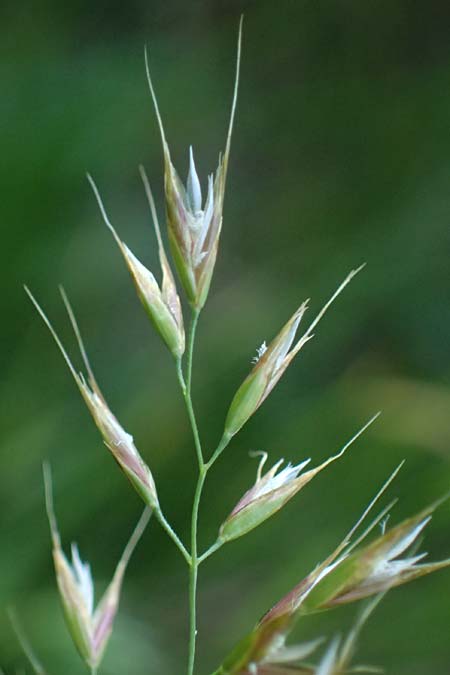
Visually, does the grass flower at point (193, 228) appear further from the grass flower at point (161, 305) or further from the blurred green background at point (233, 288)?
the blurred green background at point (233, 288)

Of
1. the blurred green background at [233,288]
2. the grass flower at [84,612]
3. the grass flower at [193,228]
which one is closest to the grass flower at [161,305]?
the grass flower at [193,228]

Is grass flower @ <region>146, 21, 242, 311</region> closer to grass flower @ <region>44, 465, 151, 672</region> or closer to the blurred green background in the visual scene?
grass flower @ <region>44, 465, 151, 672</region>

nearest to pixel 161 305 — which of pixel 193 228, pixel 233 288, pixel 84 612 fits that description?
A: pixel 193 228

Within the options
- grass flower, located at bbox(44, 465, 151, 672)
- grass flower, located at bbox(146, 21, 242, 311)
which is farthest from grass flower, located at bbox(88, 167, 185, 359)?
grass flower, located at bbox(44, 465, 151, 672)

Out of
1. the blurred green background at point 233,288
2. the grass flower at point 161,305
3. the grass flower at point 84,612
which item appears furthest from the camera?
the blurred green background at point 233,288

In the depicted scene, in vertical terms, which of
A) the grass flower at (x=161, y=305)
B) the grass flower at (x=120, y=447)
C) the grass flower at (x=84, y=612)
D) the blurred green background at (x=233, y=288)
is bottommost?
the blurred green background at (x=233, y=288)

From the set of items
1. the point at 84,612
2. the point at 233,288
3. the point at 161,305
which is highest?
the point at 161,305

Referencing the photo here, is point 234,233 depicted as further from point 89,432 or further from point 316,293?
point 89,432

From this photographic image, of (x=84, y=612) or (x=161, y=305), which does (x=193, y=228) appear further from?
(x=84, y=612)
